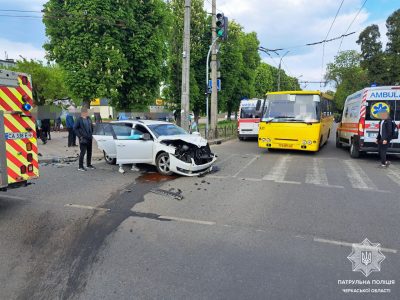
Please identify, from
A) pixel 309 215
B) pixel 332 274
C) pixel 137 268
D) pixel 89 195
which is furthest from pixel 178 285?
pixel 89 195

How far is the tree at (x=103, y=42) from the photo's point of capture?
13953 mm

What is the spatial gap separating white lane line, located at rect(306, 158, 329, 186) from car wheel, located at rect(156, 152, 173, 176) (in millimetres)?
3816

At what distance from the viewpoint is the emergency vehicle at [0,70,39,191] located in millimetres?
5215

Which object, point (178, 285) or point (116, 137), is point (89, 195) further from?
point (178, 285)

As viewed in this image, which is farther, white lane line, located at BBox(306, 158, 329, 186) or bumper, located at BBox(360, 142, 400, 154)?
bumper, located at BBox(360, 142, 400, 154)

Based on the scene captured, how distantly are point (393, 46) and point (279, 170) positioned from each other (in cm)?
4690

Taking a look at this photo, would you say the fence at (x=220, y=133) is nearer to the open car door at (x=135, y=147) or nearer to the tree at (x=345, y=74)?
the open car door at (x=135, y=147)

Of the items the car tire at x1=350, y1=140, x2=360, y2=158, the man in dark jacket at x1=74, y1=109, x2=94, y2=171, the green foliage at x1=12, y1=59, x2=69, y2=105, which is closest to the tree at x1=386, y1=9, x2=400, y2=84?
the car tire at x1=350, y1=140, x2=360, y2=158

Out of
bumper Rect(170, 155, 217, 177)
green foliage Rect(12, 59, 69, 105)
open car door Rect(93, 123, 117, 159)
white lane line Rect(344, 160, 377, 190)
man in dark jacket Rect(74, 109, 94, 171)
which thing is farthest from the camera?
green foliage Rect(12, 59, 69, 105)

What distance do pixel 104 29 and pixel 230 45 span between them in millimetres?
18190

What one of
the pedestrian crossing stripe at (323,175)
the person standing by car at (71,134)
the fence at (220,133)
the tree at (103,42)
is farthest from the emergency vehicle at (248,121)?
the person standing by car at (71,134)

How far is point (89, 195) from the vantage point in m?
6.68

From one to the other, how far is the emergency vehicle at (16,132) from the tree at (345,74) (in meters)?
64.1

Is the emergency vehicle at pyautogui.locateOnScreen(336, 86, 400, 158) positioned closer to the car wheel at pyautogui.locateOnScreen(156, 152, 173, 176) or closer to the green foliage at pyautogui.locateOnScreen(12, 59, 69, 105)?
the car wheel at pyautogui.locateOnScreen(156, 152, 173, 176)
